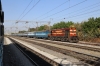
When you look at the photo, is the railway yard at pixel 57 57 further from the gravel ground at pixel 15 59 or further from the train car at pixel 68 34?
the train car at pixel 68 34

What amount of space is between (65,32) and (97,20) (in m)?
11.8

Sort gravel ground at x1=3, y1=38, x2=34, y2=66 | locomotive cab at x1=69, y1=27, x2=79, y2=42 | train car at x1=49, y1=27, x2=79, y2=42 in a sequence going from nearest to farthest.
Result: gravel ground at x1=3, y1=38, x2=34, y2=66 → locomotive cab at x1=69, y1=27, x2=79, y2=42 → train car at x1=49, y1=27, x2=79, y2=42

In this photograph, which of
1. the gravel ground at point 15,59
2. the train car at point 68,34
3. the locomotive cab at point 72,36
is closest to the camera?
the gravel ground at point 15,59

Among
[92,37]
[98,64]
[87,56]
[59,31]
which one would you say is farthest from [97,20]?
[98,64]

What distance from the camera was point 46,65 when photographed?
13547mm

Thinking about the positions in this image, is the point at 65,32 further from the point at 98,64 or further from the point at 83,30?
the point at 98,64

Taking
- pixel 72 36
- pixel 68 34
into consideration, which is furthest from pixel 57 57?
pixel 68 34

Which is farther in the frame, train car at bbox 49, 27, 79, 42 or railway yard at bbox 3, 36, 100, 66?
train car at bbox 49, 27, 79, 42

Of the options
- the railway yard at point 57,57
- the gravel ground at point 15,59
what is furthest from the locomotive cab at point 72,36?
the gravel ground at point 15,59

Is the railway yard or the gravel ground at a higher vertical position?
the railway yard

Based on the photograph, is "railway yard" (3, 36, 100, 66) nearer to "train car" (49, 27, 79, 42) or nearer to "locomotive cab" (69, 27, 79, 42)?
"locomotive cab" (69, 27, 79, 42)

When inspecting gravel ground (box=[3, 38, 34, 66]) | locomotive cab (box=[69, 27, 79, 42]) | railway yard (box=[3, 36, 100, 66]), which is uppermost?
locomotive cab (box=[69, 27, 79, 42])

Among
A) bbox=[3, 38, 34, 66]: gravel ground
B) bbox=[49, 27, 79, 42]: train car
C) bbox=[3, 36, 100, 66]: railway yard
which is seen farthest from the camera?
bbox=[49, 27, 79, 42]: train car

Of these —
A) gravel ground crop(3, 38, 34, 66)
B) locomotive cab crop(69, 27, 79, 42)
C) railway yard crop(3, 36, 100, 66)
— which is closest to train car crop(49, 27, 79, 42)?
locomotive cab crop(69, 27, 79, 42)
